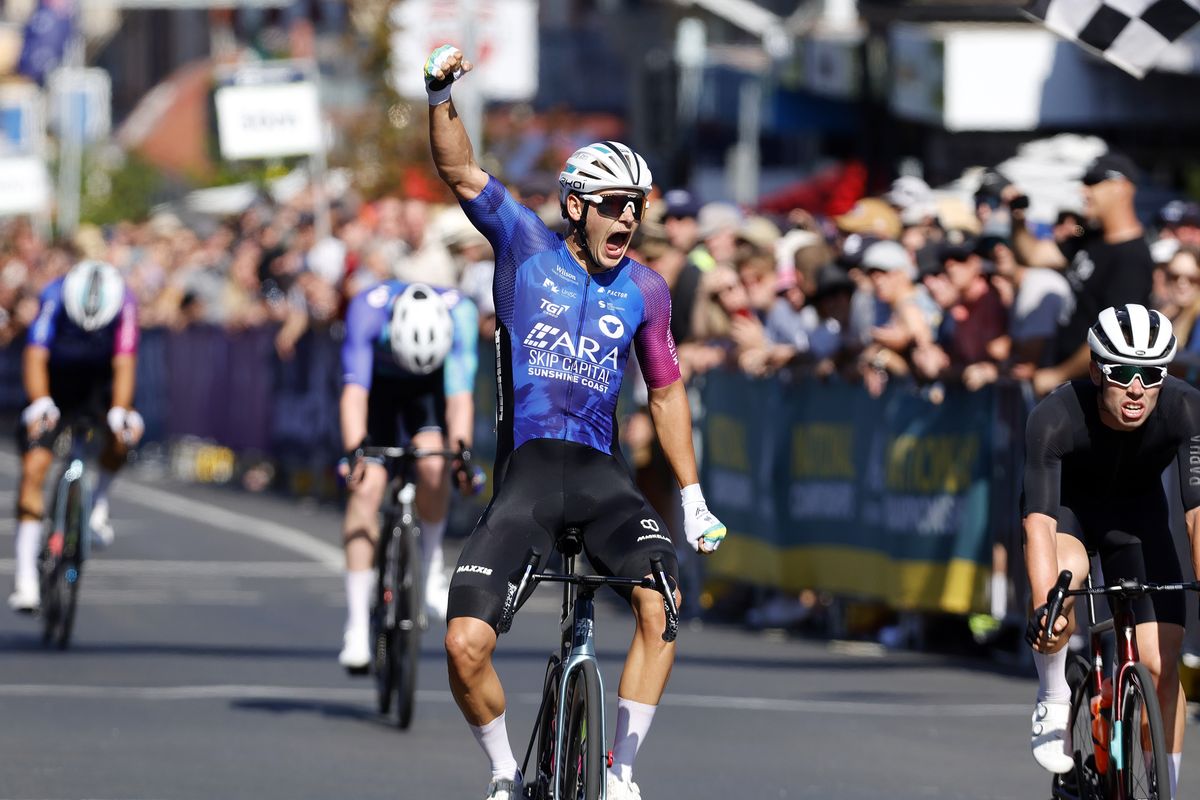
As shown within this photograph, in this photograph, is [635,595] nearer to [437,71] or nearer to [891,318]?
[437,71]

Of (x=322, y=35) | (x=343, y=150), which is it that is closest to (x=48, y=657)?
(x=343, y=150)

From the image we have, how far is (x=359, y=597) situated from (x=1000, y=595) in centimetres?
337

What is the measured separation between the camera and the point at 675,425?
830cm

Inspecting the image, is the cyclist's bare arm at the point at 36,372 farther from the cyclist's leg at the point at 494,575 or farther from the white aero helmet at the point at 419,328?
the cyclist's leg at the point at 494,575

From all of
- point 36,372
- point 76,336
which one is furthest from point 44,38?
point 36,372

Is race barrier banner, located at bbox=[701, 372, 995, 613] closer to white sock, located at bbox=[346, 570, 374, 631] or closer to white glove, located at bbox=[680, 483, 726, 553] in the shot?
white sock, located at bbox=[346, 570, 374, 631]

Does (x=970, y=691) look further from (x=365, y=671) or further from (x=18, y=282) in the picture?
(x=18, y=282)

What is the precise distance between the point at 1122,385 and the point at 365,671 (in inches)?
178

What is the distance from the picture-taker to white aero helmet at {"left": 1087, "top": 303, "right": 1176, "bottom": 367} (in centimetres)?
812

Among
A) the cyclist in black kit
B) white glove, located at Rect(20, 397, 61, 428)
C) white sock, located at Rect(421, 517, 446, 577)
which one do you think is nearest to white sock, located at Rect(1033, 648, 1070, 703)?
the cyclist in black kit

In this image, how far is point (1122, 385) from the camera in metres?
8.18

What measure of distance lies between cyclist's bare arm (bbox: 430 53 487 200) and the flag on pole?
4230 cm

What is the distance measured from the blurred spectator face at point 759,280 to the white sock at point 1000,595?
3615 millimetres

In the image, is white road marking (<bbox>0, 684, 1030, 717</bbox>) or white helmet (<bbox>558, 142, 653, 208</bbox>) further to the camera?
white road marking (<bbox>0, 684, 1030, 717</bbox>)
